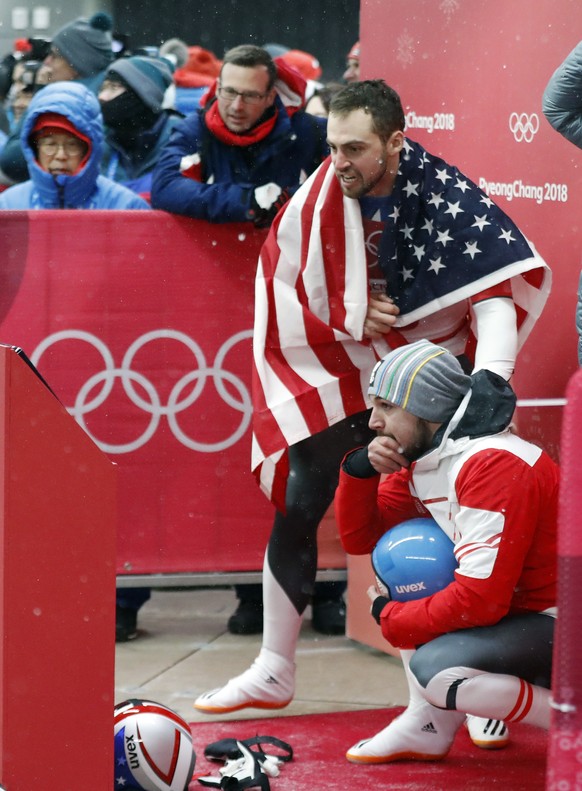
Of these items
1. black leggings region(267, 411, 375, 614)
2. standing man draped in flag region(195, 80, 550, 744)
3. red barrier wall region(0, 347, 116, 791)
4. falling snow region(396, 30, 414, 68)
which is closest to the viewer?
red barrier wall region(0, 347, 116, 791)

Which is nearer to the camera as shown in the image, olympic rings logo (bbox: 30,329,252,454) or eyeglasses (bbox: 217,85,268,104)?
eyeglasses (bbox: 217,85,268,104)

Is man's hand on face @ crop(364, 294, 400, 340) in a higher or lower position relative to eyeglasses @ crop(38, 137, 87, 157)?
lower

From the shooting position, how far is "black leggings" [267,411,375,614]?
15.1 ft

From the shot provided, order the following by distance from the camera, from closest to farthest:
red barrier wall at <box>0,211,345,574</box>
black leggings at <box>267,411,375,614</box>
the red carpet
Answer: the red carpet → black leggings at <box>267,411,375,614</box> → red barrier wall at <box>0,211,345,574</box>

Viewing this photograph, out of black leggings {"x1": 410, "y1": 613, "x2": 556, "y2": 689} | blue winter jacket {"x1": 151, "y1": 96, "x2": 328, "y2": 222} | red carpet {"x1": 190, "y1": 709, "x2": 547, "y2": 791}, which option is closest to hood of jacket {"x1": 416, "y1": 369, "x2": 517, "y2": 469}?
black leggings {"x1": 410, "y1": 613, "x2": 556, "y2": 689}

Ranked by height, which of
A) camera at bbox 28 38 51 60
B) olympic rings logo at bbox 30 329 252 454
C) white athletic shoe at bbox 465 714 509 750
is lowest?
white athletic shoe at bbox 465 714 509 750

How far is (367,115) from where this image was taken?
418 centimetres

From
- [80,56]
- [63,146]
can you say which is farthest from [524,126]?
[80,56]

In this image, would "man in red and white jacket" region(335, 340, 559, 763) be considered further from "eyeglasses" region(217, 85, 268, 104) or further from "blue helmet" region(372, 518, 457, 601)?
"eyeglasses" region(217, 85, 268, 104)

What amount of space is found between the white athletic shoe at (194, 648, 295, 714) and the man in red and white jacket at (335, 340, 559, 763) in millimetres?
783

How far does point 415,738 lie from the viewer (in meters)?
4.27

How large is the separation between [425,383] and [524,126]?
1451mm

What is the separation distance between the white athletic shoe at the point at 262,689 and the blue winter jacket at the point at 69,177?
2.43 meters

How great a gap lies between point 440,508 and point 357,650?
187 centimetres
